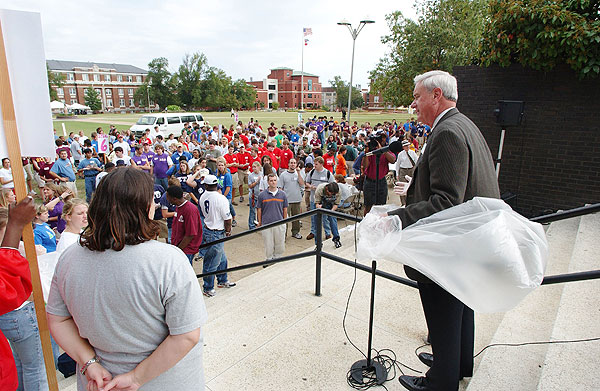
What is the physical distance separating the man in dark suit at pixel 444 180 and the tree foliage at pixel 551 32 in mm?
4963

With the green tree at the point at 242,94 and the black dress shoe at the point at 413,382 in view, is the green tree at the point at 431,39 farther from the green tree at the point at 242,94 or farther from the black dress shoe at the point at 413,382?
the green tree at the point at 242,94

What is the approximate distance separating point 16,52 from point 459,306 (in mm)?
2682

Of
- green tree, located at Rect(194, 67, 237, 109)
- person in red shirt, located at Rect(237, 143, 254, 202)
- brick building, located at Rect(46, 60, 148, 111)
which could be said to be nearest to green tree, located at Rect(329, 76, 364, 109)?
green tree, located at Rect(194, 67, 237, 109)

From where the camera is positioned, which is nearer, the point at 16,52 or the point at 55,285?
the point at 55,285

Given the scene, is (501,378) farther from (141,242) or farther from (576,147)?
(576,147)

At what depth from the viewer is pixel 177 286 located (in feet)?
4.20

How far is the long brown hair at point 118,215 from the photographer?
50.4 inches

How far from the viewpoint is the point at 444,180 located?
1809mm

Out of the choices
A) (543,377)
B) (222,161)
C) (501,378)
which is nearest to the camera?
(543,377)

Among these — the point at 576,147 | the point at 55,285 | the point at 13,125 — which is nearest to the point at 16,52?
the point at 13,125

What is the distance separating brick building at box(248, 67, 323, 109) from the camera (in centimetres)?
11512

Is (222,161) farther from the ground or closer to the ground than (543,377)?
farther from the ground

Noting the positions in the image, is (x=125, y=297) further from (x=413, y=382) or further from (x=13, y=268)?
(x=413, y=382)

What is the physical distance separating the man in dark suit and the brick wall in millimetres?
5590
